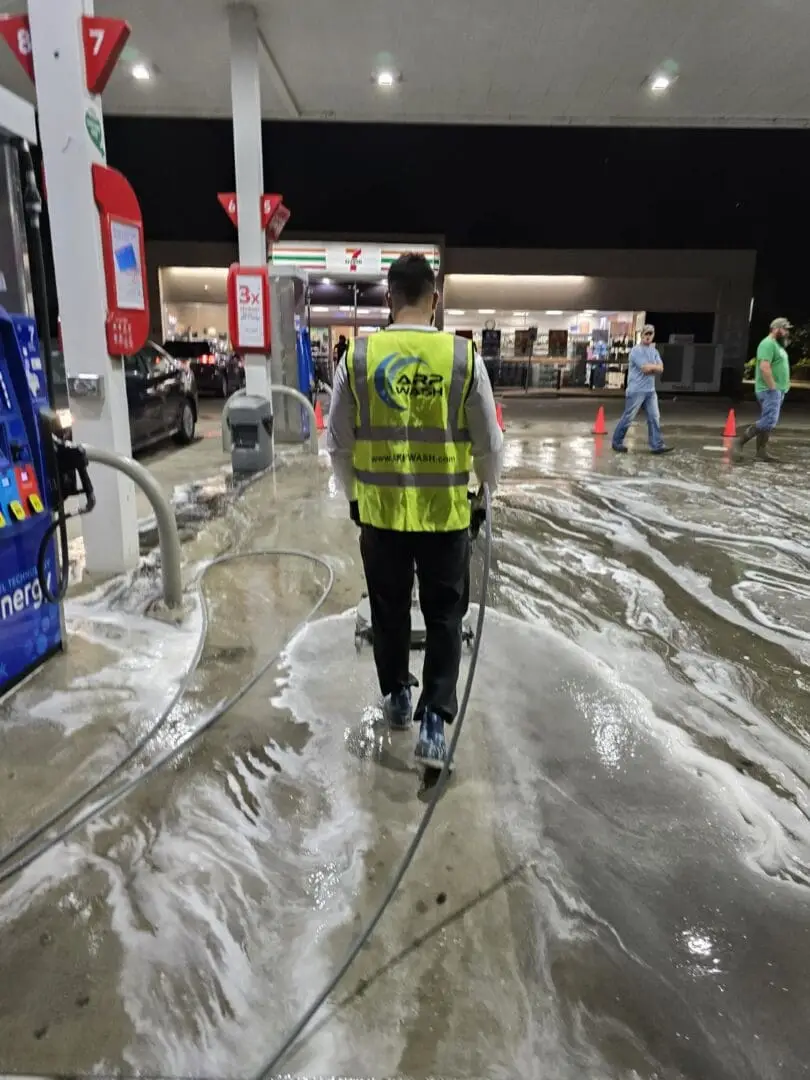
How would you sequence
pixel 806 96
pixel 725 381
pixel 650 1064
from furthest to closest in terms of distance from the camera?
1. pixel 725 381
2. pixel 806 96
3. pixel 650 1064

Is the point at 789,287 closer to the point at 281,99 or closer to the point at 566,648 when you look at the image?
the point at 281,99

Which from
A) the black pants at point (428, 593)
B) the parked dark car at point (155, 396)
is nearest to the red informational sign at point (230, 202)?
the parked dark car at point (155, 396)

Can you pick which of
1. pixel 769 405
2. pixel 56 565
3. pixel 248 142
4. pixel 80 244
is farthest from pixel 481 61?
pixel 56 565

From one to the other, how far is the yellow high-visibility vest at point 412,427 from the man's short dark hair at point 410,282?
148 mm

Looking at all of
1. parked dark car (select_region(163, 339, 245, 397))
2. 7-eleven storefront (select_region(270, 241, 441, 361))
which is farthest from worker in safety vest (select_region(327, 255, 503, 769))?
parked dark car (select_region(163, 339, 245, 397))

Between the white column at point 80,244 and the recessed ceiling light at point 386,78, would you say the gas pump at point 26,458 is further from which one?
the recessed ceiling light at point 386,78

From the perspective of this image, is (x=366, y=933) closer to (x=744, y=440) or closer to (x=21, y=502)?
(x=21, y=502)

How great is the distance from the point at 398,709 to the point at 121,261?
3.32 meters

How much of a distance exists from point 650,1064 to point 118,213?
4.86m

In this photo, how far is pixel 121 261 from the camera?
4590mm

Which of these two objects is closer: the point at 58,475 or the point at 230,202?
the point at 58,475

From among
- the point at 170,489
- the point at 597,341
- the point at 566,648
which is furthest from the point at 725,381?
the point at 566,648

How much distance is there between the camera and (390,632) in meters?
2.85

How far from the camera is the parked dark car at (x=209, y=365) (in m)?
19.2
